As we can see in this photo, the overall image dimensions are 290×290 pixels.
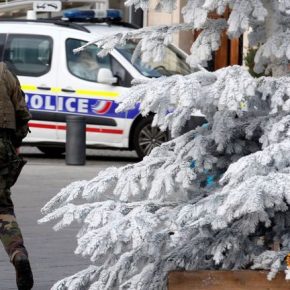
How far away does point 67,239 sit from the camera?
9.89 metres

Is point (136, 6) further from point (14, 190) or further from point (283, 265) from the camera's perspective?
point (14, 190)

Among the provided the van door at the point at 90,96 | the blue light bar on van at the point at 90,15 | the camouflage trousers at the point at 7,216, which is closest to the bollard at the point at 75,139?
the van door at the point at 90,96

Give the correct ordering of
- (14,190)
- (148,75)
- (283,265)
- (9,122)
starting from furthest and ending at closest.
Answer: (148,75)
(14,190)
(9,122)
(283,265)

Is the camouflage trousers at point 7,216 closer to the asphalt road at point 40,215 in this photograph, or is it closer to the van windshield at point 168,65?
the asphalt road at point 40,215

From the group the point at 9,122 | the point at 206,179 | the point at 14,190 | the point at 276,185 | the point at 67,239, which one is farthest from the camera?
the point at 14,190

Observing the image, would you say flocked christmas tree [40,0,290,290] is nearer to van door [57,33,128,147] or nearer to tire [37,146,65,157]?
van door [57,33,128,147]

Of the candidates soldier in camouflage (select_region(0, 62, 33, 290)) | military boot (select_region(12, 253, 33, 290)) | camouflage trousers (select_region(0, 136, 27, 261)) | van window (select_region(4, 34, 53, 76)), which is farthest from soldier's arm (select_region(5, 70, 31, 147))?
van window (select_region(4, 34, 53, 76))

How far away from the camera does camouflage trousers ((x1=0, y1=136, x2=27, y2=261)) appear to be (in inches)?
282

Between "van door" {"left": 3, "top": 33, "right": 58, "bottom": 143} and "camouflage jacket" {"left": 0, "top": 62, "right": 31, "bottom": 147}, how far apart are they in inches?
340

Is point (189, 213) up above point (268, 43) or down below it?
below

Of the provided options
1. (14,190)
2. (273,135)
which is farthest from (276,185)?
(14,190)

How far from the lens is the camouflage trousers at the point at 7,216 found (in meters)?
7.17

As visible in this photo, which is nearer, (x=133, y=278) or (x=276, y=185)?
(x=276, y=185)

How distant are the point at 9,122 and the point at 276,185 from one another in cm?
276
